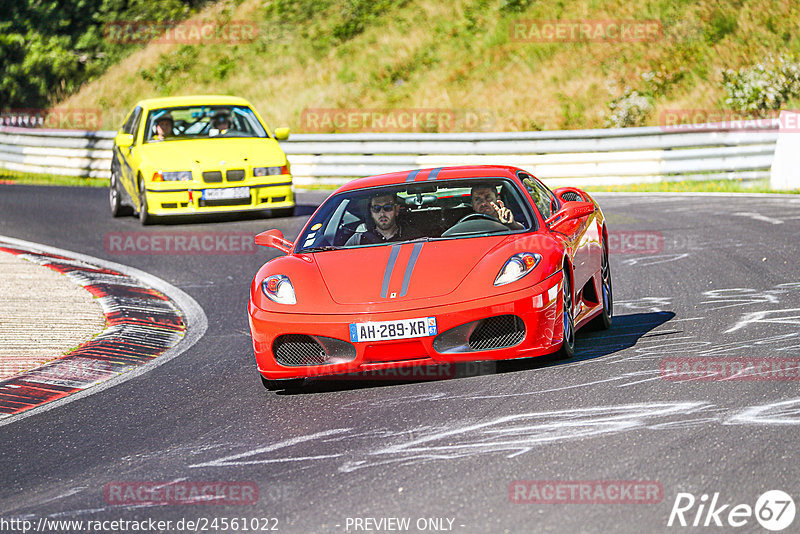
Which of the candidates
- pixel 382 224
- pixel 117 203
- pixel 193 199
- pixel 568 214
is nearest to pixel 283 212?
pixel 193 199

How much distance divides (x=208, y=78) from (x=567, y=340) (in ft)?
96.7

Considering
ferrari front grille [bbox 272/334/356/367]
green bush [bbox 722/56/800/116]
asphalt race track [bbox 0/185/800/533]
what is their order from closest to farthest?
1. asphalt race track [bbox 0/185/800/533]
2. ferrari front grille [bbox 272/334/356/367]
3. green bush [bbox 722/56/800/116]

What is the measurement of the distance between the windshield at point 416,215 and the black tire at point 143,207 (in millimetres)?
8296

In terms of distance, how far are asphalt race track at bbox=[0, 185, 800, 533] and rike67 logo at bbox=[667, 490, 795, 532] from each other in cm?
2

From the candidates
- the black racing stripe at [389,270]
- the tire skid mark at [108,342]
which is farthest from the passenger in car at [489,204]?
the tire skid mark at [108,342]

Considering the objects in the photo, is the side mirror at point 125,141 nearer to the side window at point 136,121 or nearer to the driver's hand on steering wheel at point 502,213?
the side window at point 136,121

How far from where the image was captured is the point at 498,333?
662 centimetres

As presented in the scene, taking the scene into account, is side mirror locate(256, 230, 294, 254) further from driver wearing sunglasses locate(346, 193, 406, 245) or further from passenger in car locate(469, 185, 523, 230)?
passenger in car locate(469, 185, 523, 230)

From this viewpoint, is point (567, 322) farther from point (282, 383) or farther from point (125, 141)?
point (125, 141)

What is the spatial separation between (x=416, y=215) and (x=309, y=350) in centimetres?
157

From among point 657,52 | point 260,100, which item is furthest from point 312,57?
point 657,52

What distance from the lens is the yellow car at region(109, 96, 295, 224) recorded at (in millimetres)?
15617

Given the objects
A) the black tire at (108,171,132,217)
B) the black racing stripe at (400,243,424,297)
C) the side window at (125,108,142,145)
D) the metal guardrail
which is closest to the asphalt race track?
Result: the black racing stripe at (400,243,424,297)

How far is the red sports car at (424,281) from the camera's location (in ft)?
21.5
